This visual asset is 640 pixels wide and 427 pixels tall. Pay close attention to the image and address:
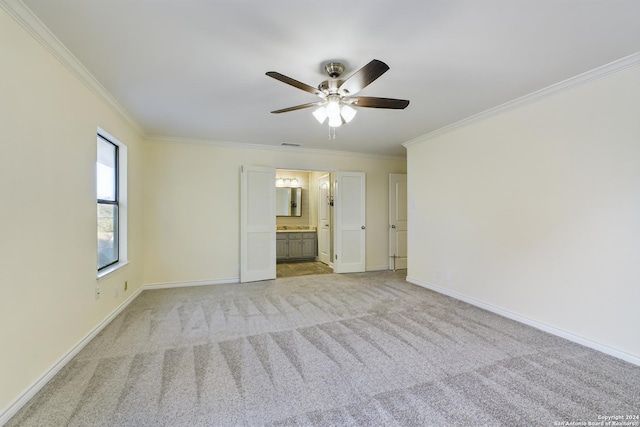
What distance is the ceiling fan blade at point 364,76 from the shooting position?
175 centimetres

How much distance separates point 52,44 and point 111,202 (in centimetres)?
185

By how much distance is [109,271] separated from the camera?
123 inches

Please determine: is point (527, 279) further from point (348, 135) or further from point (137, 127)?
point (137, 127)

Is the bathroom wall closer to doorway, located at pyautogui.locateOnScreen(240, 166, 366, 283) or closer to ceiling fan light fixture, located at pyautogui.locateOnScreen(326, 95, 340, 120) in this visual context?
doorway, located at pyautogui.locateOnScreen(240, 166, 366, 283)

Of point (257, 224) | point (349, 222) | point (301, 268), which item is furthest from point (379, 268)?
point (257, 224)

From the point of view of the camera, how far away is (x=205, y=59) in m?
2.26

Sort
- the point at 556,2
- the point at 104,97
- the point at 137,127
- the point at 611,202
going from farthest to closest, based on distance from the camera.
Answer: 1. the point at 137,127
2. the point at 104,97
3. the point at 611,202
4. the point at 556,2

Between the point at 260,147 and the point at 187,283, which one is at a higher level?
the point at 260,147

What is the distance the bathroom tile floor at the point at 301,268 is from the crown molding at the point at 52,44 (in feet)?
12.6

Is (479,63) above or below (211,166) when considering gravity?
above

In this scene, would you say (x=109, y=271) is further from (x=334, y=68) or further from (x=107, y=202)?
(x=334, y=68)

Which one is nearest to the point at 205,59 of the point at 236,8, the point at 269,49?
the point at 269,49

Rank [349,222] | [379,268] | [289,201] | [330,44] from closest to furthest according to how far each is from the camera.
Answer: [330,44], [349,222], [379,268], [289,201]

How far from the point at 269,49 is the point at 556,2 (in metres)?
1.84
